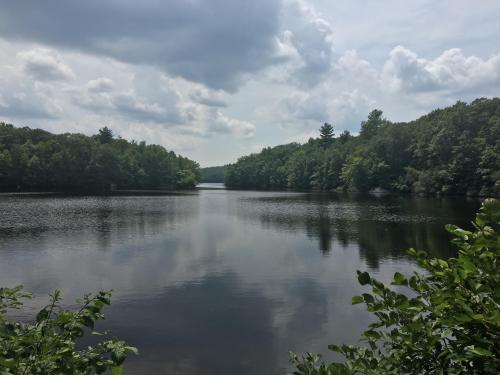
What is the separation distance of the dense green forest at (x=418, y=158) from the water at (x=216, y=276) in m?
32.0

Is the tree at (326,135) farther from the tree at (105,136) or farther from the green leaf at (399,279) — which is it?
the green leaf at (399,279)

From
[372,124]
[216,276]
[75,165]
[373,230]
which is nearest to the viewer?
[216,276]

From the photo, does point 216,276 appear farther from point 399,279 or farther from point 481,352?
point 481,352

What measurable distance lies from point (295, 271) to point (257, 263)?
2.75 metres

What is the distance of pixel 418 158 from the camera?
100m

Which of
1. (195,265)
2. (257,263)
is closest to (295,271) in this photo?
(257,263)

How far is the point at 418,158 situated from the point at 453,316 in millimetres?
106376

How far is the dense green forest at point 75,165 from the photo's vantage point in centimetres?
11500

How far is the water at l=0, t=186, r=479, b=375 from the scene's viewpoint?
1227 cm

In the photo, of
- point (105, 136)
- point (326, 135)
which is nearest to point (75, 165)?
point (105, 136)

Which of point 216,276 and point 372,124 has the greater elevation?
point 372,124

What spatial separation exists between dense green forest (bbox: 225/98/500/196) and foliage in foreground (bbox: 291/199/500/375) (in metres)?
53.3

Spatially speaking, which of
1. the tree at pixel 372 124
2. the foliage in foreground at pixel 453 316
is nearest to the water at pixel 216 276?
the foliage in foreground at pixel 453 316

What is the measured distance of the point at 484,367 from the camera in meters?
2.56
